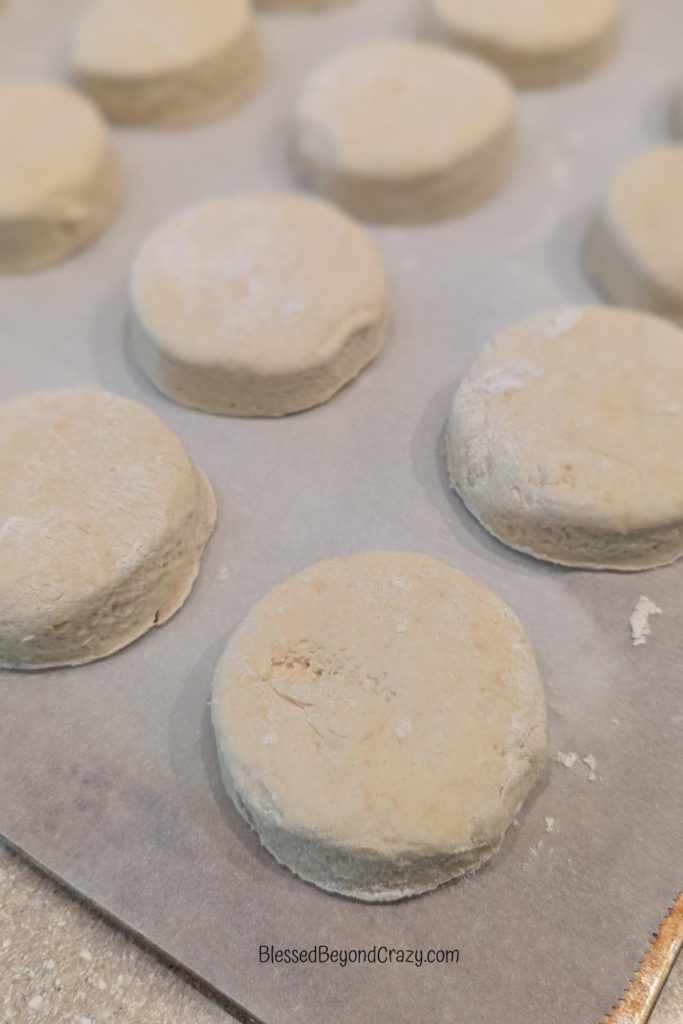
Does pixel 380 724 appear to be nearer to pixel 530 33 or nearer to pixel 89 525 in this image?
pixel 89 525

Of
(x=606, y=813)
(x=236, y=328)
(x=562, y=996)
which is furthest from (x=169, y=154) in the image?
(x=562, y=996)

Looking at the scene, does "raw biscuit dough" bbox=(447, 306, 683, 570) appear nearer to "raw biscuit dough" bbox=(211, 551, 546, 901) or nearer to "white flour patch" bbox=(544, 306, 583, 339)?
"white flour patch" bbox=(544, 306, 583, 339)

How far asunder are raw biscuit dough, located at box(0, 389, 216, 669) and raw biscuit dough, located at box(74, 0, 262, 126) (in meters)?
1.01

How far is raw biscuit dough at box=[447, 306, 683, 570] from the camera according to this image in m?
1.30

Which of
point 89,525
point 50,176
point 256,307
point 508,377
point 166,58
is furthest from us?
point 166,58

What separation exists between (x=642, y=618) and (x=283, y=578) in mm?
569

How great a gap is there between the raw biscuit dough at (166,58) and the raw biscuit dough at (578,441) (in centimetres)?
112

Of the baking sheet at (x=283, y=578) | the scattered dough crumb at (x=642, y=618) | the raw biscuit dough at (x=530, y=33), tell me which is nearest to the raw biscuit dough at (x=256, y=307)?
the baking sheet at (x=283, y=578)

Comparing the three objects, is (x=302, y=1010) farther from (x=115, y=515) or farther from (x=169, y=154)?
(x=169, y=154)

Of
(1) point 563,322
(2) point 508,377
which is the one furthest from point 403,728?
(1) point 563,322

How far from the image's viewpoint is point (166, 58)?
78.6 inches

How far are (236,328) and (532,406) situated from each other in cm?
55

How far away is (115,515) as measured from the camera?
1.29 metres

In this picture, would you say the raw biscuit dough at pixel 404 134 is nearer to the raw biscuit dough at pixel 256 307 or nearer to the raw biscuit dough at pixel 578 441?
the raw biscuit dough at pixel 256 307
